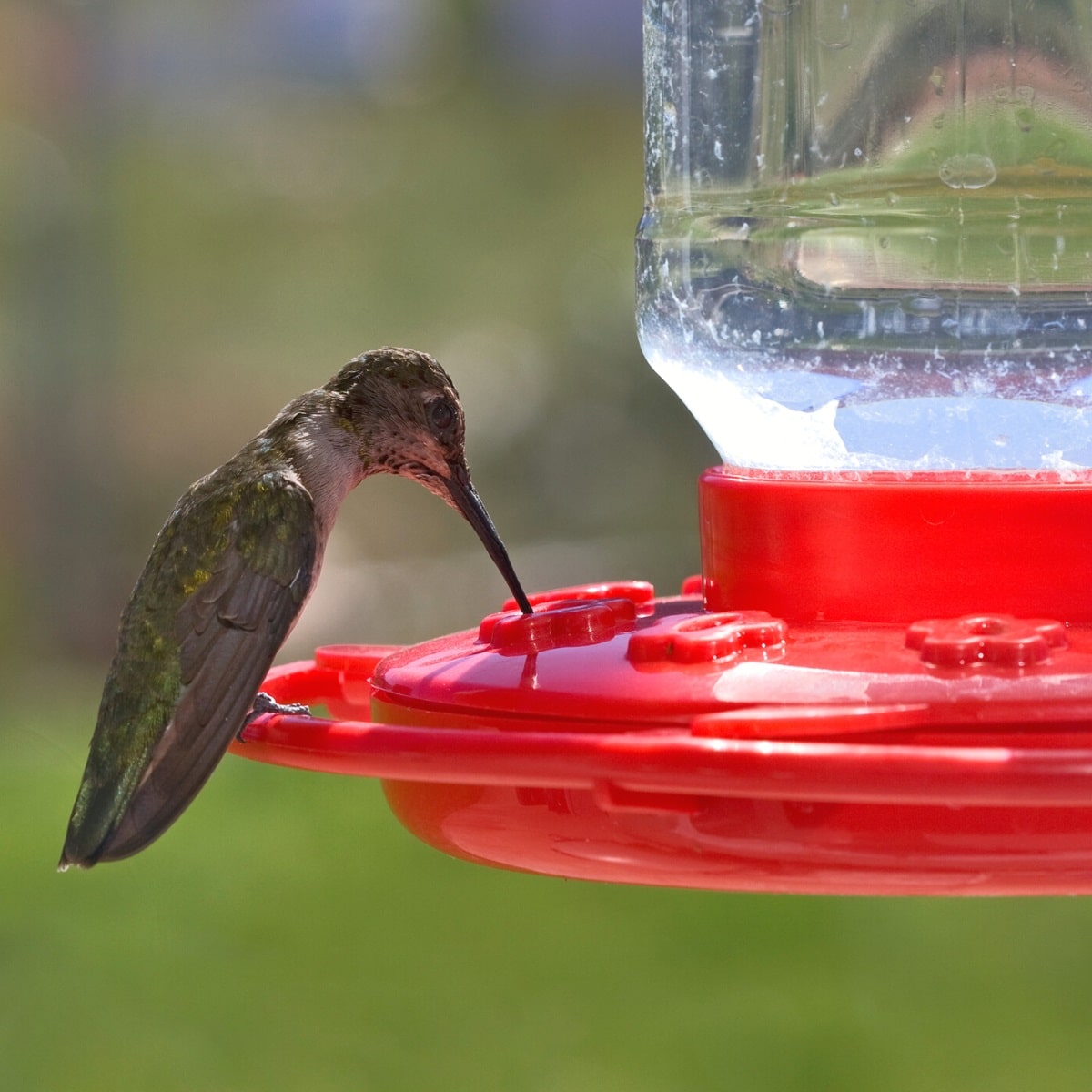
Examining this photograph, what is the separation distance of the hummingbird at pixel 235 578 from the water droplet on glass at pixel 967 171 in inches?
43.3

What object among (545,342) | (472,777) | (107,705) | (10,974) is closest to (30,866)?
(10,974)

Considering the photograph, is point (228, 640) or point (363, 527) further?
point (363, 527)

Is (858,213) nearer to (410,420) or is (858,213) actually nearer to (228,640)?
(410,420)

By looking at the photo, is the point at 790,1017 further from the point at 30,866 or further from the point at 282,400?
the point at 282,400

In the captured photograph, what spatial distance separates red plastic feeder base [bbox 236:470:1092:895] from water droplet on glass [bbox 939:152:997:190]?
1.13m

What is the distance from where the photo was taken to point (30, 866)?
278 inches

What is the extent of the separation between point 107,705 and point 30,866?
4.33 metres

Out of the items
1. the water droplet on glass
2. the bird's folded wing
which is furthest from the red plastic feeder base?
the water droplet on glass

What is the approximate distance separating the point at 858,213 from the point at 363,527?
9.13 m

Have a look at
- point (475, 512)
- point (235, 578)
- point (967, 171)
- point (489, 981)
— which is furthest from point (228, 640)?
point (489, 981)

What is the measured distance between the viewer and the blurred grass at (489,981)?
5.48 m

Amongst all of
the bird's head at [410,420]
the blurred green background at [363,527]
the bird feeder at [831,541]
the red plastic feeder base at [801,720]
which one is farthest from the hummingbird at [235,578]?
the blurred green background at [363,527]

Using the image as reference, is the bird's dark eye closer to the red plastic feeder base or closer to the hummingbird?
the hummingbird

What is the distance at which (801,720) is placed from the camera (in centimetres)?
179
